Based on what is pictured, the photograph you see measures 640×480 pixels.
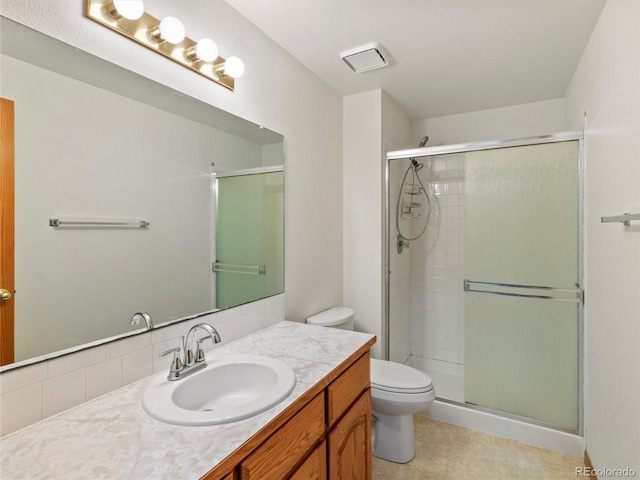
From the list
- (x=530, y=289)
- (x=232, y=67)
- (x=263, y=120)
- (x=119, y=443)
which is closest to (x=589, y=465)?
(x=530, y=289)

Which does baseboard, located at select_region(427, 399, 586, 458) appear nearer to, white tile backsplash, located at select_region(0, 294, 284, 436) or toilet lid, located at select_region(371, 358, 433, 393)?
toilet lid, located at select_region(371, 358, 433, 393)

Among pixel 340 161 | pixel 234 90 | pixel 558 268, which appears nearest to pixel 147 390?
pixel 234 90

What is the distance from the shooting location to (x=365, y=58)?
2027mm

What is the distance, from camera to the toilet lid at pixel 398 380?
1.85 metres

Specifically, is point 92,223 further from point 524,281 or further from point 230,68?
point 524,281

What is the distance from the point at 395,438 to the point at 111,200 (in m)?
1.90

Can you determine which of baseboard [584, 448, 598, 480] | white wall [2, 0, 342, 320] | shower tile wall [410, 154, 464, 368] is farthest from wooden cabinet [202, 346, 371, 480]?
shower tile wall [410, 154, 464, 368]

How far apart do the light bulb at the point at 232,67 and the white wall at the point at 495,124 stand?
225cm

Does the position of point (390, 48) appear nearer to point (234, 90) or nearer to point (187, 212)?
point (234, 90)

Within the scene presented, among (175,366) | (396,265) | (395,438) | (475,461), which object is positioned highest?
(396,265)

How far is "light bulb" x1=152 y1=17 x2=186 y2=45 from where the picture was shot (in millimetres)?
1176

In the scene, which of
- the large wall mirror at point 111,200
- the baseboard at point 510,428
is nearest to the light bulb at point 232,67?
the large wall mirror at point 111,200

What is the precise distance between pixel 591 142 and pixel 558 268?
74 centimetres

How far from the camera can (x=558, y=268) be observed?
2.04m
